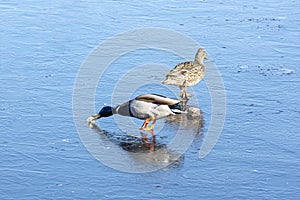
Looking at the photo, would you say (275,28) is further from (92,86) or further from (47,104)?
(47,104)

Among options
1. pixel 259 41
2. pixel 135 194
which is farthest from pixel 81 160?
pixel 259 41

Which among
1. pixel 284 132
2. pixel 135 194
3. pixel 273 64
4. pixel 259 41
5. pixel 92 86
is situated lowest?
pixel 135 194

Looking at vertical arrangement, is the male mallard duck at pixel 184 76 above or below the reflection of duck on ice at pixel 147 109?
above

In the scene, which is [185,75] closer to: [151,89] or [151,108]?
[151,89]

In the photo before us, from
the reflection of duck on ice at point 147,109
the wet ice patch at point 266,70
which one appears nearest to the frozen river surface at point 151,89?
the wet ice patch at point 266,70

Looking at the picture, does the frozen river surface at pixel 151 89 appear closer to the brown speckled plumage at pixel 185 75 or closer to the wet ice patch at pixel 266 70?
the wet ice patch at pixel 266 70

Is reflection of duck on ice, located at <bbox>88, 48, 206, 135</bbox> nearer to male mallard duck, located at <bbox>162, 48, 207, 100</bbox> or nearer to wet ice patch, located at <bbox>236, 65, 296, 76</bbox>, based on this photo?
male mallard duck, located at <bbox>162, 48, 207, 100</bbox>

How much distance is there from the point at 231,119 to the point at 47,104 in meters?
1.91

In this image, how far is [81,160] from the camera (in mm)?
6289

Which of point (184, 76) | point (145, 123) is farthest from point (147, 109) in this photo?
point (184, 76)

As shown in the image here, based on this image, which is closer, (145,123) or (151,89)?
(145,123)

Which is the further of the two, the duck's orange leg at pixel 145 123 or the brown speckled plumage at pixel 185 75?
the brown speckled plumage at pixel 185 75

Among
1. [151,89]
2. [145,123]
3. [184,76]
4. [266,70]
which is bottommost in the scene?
[145,123]

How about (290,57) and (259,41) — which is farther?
(259,41)
